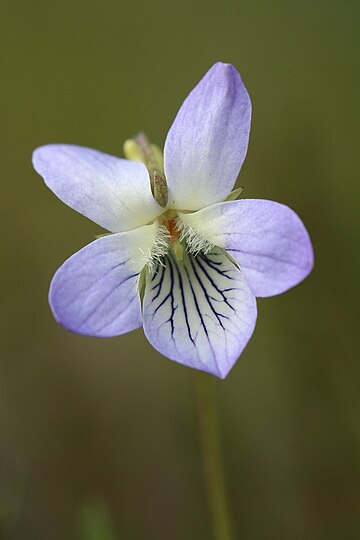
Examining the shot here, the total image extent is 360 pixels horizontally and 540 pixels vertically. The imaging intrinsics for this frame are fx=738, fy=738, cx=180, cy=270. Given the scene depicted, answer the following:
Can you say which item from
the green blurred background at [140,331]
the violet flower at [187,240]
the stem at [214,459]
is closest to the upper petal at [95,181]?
the violet flower at [187,240]

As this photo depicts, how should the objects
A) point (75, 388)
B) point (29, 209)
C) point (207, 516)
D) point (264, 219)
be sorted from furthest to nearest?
1. point (29, 209)
2. point (75, 388)
3. point (207, 516)
4. point (264, 219)

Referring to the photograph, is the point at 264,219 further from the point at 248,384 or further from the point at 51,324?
the point at 51,324

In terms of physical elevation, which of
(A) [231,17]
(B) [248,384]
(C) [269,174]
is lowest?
(B) [248,384]

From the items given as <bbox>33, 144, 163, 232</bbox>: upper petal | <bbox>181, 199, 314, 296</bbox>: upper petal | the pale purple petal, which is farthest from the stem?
<bbox>33, 144, 163, 232</bbox>: upper petal

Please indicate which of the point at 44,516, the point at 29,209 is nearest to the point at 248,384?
the point at 44,516

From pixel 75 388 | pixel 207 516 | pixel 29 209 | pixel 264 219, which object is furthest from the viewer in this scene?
pixel 29 209

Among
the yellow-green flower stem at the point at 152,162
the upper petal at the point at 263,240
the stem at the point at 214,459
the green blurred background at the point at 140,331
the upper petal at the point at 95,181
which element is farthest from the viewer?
the green blurred background at the point at 140,331

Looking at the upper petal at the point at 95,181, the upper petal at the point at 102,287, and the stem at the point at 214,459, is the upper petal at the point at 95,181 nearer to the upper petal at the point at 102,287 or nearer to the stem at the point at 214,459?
the upper petal at the point at 102,287

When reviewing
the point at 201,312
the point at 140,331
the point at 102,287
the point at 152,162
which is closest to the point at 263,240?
the point at 201,312
